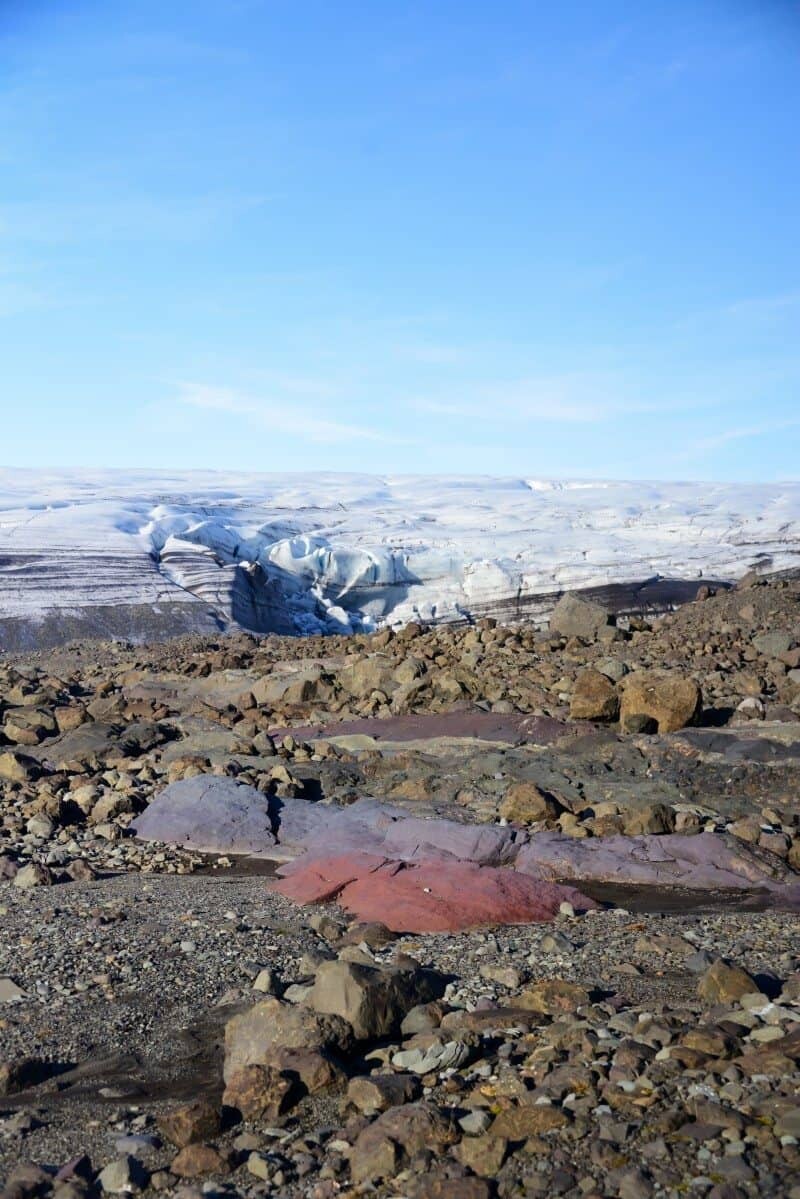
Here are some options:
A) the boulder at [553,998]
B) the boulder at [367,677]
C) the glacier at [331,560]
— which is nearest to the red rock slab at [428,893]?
the boulder at [553,998]

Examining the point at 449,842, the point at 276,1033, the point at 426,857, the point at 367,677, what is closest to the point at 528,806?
the point at 449,842

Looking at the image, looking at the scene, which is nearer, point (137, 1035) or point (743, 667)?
point (137, 1035)

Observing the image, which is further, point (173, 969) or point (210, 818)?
point (210, 818)

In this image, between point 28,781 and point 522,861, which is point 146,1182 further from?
point 28,781

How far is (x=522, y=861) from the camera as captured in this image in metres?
6.52

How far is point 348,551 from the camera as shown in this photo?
19.9m

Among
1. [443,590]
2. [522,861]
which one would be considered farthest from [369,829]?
[443,590]

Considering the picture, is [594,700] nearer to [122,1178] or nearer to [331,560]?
[122,1178]

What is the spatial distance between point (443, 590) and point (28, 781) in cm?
1145

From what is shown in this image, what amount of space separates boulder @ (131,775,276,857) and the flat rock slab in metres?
1.70

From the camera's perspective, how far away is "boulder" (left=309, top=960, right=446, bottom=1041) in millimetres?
3465

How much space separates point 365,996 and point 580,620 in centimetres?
849

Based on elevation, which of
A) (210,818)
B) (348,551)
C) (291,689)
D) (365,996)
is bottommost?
(210,818)

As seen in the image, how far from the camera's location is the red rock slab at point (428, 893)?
5.25 metres
